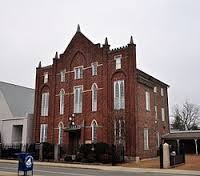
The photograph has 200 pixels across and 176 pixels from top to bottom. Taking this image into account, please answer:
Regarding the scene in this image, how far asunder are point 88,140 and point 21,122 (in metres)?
13.2

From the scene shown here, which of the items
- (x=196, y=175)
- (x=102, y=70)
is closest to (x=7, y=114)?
(x=102, y=70)

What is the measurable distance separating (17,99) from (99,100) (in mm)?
22044

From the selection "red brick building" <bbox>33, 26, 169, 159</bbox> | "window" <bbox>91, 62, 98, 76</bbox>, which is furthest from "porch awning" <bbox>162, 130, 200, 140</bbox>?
"window" <bbox>91, 62, 98, 76</bbox>

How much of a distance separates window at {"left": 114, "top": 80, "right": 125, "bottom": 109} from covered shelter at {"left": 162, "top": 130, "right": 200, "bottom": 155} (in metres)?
10.9

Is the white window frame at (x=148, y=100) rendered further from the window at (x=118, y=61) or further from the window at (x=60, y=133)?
the window at (x=60, y=133)

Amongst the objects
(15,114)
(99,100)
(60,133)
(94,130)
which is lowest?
(60,133)

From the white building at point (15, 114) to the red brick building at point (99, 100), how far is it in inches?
67.4

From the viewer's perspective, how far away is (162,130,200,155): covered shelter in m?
43.6

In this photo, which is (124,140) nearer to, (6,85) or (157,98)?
(157,98)

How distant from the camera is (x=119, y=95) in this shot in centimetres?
3612

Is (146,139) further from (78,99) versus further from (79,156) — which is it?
(78,99)

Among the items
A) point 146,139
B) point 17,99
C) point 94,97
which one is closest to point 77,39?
point 94,97

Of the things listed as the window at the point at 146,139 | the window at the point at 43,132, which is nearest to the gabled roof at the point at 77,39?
the window at the point at 43,132

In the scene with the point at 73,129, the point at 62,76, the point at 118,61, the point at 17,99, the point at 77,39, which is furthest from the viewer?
the point at 17,99
